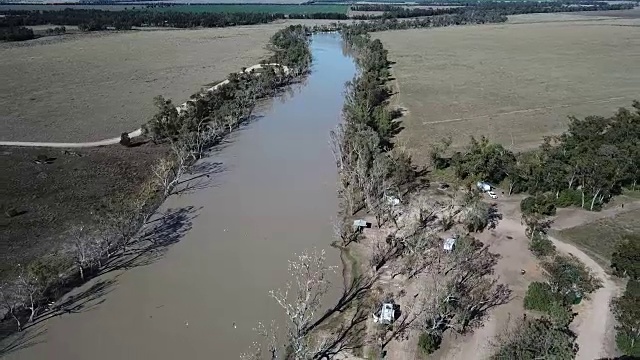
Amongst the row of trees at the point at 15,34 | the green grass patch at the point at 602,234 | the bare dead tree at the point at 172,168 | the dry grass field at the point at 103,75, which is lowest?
the green grass patch at the point at 602,234

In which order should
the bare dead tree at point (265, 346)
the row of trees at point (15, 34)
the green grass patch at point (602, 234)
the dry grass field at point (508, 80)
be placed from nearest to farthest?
the bare dead tree at point (265, 346) → the green grass patch at point (602, 234) → the dry grass field at point (508, 80) → the row of trees at point (15, 34)

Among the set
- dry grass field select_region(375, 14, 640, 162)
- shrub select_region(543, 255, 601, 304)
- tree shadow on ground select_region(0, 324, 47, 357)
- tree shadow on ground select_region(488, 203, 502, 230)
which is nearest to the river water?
tree shadow on ground select_region(0, 324, 47, 357)

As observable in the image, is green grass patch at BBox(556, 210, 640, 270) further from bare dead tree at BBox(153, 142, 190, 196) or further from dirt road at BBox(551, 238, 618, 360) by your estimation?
bare dead tree at BBox(153, 142, 190, 196)

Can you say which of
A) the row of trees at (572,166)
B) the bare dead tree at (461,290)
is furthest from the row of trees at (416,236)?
the row of trees at (572,166)

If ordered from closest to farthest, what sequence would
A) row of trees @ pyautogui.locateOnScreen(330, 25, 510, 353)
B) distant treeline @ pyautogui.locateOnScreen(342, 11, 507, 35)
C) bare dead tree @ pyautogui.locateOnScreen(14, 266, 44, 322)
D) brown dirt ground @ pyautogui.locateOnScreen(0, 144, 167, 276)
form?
row of trees @ pyautogui.locateOnScreen(330, 25, 510, 353), bare dead tree @ pyautogui.locateOnScreen(14, 266, 44, 322), brown dirt ground @ pyautogui.locateOnScreen(0, 144, 167, 276), distant treeline @ pyautogui.locateOnScreen(342, 11, 507, 35)

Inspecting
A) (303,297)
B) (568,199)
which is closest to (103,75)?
(303,297)

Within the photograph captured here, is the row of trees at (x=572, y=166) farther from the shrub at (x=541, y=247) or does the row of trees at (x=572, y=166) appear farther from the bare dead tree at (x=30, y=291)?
the bare dead tree at (x=30, y=291)

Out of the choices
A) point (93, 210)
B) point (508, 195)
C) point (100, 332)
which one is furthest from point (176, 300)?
point (508, 195)

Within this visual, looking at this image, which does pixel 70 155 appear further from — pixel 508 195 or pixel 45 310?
pixel 508 195
